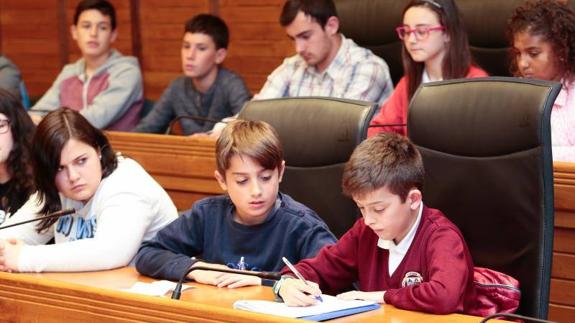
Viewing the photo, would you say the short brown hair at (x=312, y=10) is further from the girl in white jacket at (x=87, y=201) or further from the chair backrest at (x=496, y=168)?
the chair backrest at (x=496, y=168)

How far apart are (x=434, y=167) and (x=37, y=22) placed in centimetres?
381

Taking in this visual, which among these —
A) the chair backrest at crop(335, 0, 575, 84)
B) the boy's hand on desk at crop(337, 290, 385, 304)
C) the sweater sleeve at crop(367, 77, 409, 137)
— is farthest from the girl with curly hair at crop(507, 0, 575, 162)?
the boy's hand on desk at crop(337, 290, 385, 304)

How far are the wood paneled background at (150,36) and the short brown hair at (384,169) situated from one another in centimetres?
262

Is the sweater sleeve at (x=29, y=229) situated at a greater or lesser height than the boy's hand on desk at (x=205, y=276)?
greater

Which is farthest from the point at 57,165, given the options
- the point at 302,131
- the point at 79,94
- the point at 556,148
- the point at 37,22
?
the point at 37,22

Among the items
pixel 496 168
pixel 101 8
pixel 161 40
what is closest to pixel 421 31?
pixel 496 168

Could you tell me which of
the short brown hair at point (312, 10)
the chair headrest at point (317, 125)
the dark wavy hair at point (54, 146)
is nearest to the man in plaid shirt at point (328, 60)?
the short brown hair at point (312, 10)

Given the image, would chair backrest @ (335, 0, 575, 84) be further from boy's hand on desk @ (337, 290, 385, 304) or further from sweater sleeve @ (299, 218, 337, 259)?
boy's hand on desk @ (337, 290, 385, 304)

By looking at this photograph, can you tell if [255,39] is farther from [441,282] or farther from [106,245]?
[441,282]

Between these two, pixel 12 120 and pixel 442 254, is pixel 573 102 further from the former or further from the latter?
pixel 12 120

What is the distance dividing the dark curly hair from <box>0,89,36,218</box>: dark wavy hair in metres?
1.58

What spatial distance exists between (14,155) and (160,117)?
152 cm

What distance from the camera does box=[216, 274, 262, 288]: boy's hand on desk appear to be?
2.26 meters

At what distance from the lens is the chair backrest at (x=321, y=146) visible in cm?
260
